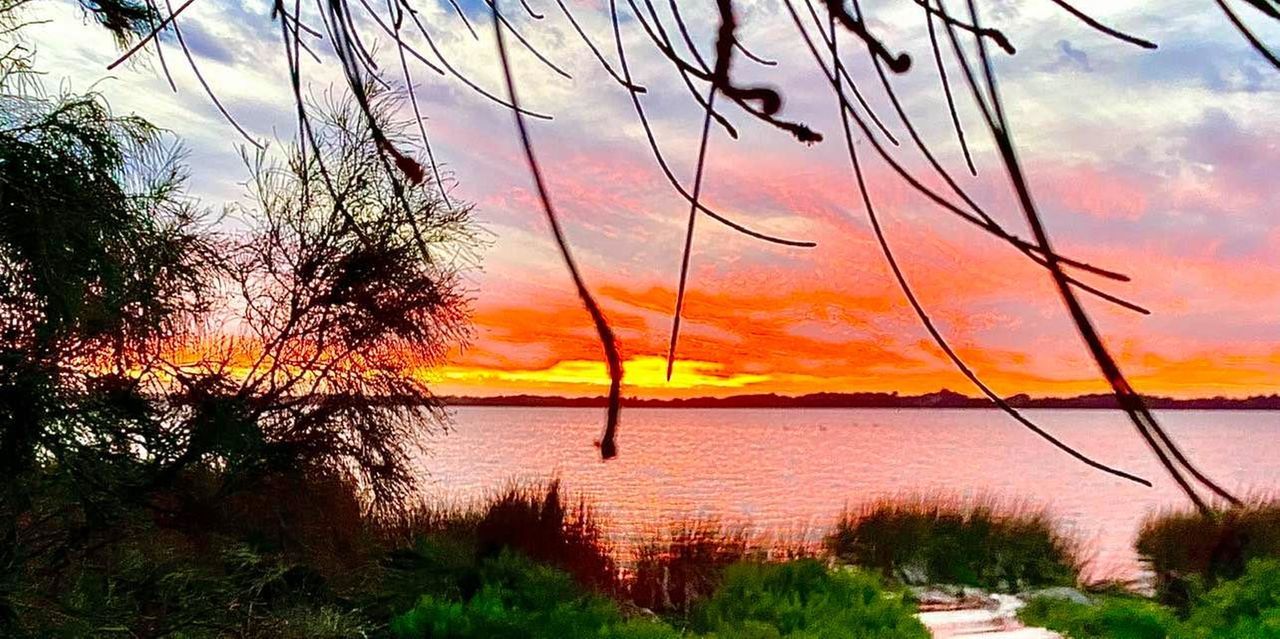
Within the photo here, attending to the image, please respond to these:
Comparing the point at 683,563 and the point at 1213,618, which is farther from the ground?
the point at 1213,618

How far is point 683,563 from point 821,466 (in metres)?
10.9

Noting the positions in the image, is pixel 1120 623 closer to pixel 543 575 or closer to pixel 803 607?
pixel 803 607

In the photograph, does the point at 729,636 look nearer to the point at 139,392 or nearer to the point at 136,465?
the point at 136,465

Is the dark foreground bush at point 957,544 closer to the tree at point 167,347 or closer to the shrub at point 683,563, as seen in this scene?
the shrub at point 683,563

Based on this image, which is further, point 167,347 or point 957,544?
point 957,544

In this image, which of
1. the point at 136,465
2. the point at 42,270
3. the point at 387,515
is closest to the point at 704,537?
the point at 387,515

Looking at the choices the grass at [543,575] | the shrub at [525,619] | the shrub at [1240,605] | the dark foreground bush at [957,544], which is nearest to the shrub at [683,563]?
the grass at [543,575]

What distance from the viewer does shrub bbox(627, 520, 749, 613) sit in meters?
5.38

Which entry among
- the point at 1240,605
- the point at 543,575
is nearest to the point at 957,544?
the point at 1240,605

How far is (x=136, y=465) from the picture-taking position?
307 centimetres

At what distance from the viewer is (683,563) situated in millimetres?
5711

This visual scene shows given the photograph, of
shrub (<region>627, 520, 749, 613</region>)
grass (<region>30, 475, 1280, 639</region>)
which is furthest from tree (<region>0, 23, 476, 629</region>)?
shrub (<region>627, 520, 749, 613</region>)

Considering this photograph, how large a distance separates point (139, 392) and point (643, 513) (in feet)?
12.8

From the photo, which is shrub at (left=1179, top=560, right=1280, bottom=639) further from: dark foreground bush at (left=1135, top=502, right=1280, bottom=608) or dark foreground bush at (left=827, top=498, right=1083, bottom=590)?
dark foreground bush at (left=827, top=498, right=1083, bottom=590)
